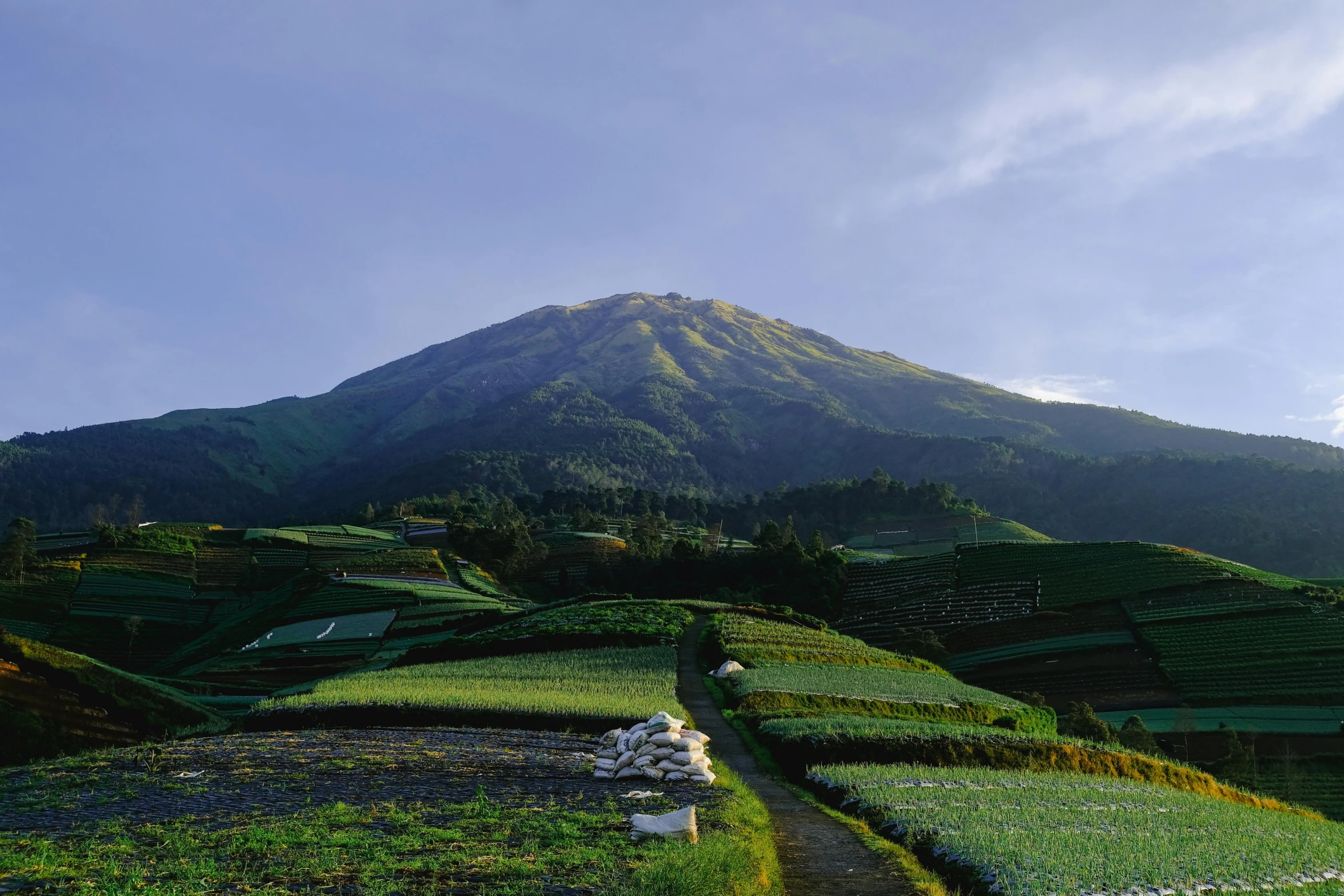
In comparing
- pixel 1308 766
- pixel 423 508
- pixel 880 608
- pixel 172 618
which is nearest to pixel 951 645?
pixel 880 608

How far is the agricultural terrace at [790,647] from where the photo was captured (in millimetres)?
48688

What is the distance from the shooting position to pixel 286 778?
2014 cm

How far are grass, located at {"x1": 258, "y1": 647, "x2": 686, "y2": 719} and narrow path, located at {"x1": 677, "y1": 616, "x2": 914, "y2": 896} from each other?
7104 millimetres

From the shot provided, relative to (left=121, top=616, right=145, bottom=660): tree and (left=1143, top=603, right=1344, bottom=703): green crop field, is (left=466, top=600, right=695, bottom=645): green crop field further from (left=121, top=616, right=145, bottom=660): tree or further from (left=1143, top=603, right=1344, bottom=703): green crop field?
(left=1143, top=603, right=1344, bottom=703): green crop field

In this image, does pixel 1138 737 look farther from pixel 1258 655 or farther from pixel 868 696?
pixel 868 696

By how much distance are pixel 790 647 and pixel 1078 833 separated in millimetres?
36383

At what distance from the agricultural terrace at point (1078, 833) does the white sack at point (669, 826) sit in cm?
405

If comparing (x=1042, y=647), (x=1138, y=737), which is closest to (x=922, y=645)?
(x=1042, y=647)

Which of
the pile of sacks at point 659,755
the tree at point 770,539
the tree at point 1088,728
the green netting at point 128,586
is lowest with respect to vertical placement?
the tree at point 1088,728

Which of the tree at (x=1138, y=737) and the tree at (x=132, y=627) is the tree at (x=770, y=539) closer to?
the tree at (x=1138, y=737)

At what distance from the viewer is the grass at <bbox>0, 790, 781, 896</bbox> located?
11992 millimetres

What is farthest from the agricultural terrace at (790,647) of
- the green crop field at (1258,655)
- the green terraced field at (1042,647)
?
the green crop field at (1258,655)

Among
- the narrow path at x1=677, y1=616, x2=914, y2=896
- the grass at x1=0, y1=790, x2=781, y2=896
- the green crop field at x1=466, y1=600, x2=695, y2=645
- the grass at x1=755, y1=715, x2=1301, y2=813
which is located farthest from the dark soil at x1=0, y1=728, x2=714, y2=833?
the green crop field at x1=466, y1=600, x2=695, y2=645

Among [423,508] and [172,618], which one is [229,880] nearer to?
[172,618]
